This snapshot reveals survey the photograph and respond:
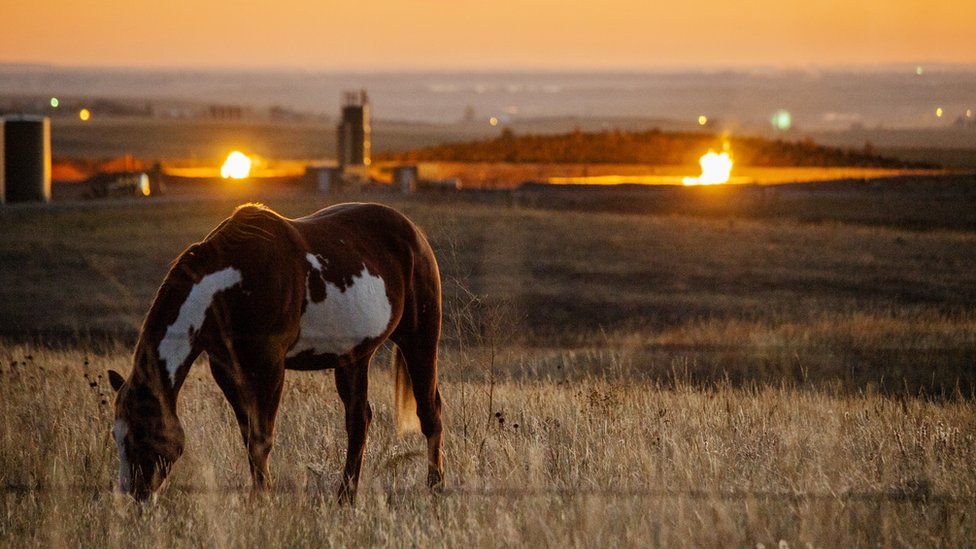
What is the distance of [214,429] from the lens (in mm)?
8117

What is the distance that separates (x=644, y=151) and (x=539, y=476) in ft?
186

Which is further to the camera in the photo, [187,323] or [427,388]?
[427,388]

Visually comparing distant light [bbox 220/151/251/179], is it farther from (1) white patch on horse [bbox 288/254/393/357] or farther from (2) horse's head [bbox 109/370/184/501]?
(2) horse's head [bbox 109/370/184/501]

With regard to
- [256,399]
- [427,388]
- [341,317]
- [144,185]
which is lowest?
[427,388]

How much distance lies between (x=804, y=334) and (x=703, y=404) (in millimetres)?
9880

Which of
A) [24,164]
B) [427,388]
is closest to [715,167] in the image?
[24,164]

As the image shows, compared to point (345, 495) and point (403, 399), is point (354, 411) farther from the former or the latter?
point (403, 399)

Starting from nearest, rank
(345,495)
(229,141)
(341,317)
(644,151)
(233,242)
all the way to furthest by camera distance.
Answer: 1. (233,242)
2. (341,317)
3. (345,495)
4. (644,151)
5. (229,141)

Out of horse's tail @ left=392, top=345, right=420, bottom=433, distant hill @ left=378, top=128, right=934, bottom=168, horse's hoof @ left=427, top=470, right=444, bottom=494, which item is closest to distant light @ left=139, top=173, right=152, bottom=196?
distant hill @ left=378, top=128, right=934, bottom=168

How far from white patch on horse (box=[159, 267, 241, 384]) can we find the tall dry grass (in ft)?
2.91

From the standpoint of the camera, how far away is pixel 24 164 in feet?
131

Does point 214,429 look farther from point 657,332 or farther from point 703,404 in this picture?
point 657,332

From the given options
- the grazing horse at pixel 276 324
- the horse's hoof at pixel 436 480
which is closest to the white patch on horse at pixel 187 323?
the grazing horse at pixel 276 324

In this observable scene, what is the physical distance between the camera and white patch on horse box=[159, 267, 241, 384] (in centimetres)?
556
